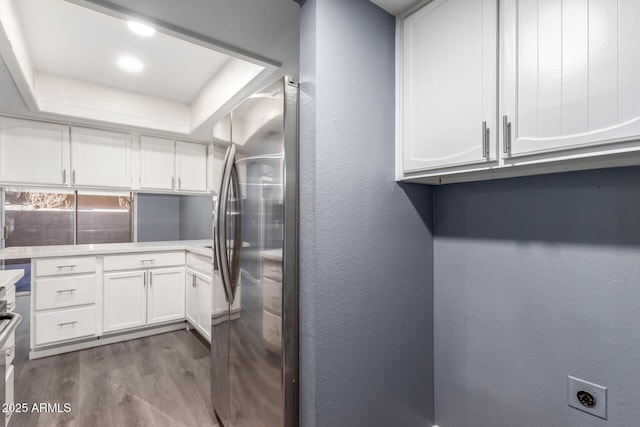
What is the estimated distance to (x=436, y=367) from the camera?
5.27ft

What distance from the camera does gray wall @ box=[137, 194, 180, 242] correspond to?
12.8 ft

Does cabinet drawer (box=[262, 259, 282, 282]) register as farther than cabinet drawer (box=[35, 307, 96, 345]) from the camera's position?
No

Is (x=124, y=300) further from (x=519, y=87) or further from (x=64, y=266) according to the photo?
(x=519, y=87)

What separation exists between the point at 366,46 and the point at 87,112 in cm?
282

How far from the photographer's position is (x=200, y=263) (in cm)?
286

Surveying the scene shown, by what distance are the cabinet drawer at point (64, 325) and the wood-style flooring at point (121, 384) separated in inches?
6.6

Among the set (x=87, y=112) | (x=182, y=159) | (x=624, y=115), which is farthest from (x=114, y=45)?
(x=624, y=115)

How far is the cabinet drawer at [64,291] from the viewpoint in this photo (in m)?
2.59

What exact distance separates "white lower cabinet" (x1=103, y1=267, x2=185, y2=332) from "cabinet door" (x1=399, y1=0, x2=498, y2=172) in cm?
278

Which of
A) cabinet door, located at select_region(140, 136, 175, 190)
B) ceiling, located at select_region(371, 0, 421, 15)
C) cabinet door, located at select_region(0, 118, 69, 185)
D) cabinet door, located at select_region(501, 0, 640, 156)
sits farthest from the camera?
cabinet door, located at select_region(140, 136, 175, 190)

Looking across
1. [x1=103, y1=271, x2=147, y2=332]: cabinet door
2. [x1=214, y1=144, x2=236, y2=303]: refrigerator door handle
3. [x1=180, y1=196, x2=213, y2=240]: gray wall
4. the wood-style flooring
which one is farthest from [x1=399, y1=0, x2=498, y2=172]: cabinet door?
[x1=180, y1=196, x2=213, y2=240]: gray wall

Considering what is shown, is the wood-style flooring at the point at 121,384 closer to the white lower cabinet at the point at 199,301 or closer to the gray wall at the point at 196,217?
the white lower cabinet at the point at 199,301

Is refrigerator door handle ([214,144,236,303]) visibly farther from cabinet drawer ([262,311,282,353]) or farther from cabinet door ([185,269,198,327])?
cabinet door ([185,269,198,327])

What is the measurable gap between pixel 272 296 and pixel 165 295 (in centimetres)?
235
